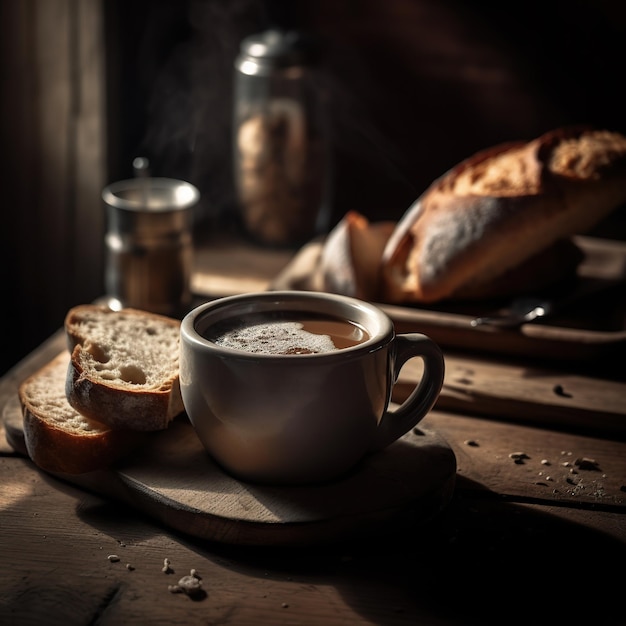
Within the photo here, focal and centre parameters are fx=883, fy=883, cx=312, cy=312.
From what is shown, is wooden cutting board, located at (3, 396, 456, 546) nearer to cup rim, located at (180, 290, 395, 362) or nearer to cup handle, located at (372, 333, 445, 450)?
cup handle, located at (372, 333, 445, 450)

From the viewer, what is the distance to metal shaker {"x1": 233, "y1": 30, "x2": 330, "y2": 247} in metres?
2.11

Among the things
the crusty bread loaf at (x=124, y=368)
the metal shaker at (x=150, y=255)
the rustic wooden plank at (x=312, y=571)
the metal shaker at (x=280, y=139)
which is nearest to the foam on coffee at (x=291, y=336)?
the crusty bread loaf at (x=124, y=368)

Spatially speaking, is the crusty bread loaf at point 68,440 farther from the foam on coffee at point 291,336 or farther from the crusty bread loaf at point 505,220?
the crusty bread loaf at point 505,220

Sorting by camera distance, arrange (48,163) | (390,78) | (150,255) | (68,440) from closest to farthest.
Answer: (68,440) → (150,255) → (48,163) → (390,78)

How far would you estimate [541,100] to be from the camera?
235 cm

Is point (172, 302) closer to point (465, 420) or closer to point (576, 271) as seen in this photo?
point (465, 420)

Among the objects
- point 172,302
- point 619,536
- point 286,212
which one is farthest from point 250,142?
point 619,536

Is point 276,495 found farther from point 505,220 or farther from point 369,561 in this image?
point 505,220

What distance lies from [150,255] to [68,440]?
2.39 feet

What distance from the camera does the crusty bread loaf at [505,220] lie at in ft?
5.35

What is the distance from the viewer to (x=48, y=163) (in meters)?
2.23

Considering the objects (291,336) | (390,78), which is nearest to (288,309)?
Answer: (291,336)

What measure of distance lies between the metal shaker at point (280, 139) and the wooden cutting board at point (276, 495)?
1.13 meters

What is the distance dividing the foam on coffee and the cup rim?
2cm
